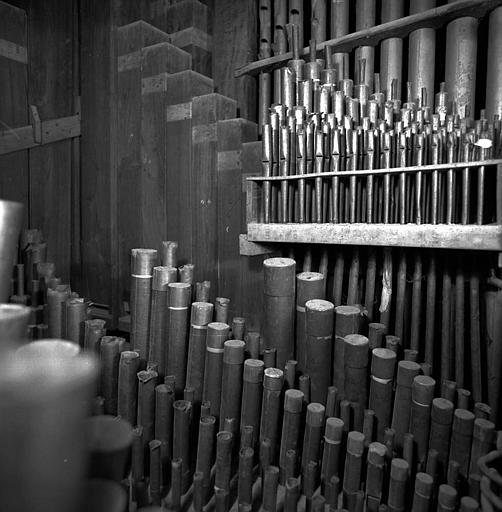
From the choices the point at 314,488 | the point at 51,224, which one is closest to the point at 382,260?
the point at 314,488

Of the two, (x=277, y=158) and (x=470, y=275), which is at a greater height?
(x=277, y=158)

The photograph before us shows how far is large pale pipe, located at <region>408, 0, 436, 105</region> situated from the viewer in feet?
7.25

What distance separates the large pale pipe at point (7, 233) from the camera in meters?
0.47

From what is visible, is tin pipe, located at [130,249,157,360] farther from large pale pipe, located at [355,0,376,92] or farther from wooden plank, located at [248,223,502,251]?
large pale pipe, located at [355,0,376,92]

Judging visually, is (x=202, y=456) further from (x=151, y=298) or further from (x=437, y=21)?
(x=437, y=21)

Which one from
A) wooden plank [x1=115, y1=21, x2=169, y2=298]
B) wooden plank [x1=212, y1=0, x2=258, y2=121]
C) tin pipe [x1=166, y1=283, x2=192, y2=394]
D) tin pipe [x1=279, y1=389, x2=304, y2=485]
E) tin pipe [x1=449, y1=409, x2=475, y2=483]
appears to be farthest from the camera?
wooden plank [x1=212, y1=0, x2=258, y2=121]

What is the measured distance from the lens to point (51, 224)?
3.08m

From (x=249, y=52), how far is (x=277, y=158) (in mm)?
1192

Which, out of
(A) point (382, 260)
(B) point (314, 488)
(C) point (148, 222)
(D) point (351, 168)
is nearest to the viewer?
(B) point (314, 488)

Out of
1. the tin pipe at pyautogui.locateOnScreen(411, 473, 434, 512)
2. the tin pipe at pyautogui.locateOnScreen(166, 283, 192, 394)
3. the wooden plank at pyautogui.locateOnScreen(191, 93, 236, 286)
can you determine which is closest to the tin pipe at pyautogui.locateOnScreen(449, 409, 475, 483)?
the tin pipe at pyautogui.locateOnScreen(411, 473, 434, 512)

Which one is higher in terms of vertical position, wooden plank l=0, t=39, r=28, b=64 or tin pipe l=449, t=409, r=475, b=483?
wooden plank l=0, t=39, r=28, b=64

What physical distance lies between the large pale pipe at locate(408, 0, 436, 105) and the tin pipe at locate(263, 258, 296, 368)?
121 cm

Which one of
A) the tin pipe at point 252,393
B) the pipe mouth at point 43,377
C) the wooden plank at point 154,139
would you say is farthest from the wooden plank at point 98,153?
the pipe mouth at point 43,377

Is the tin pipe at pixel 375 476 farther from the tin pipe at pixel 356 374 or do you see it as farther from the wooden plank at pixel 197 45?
the wooden plank at pixel 197 45
